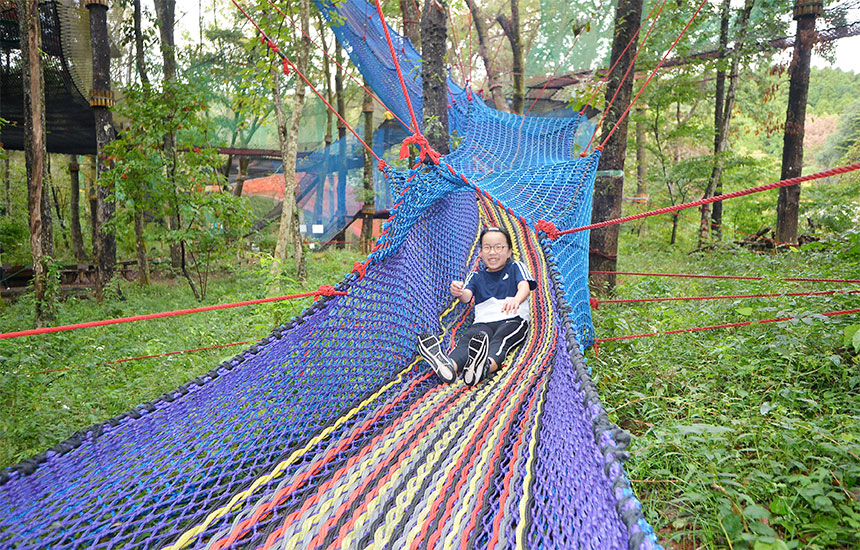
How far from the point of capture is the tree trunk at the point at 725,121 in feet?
16.3

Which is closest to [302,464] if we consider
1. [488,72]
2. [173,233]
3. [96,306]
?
[173,233]

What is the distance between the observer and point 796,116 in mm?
4723

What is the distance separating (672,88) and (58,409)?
6.33 m

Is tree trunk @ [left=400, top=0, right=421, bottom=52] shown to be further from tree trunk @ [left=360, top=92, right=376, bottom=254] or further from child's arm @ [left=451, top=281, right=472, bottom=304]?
child's arm @ [left=451, top=281, right=472, bottom=304]

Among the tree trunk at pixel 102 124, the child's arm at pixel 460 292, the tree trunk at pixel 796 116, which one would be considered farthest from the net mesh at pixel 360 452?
the tree trunk at pixel 796 116

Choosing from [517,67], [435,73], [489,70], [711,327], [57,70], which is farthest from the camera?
[489,70]

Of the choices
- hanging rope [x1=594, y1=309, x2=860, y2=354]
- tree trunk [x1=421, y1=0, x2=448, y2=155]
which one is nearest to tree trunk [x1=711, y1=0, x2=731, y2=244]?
tree trunk [x1=421, y1=0, x2=448, y2=155]

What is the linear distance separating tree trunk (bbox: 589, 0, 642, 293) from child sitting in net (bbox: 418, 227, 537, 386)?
3.83 ft

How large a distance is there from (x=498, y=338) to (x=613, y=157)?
71.6 inches

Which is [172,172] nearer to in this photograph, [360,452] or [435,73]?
[435,73]

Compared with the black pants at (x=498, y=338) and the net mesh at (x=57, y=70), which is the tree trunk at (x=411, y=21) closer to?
the net mesh at (x=57, y=70)

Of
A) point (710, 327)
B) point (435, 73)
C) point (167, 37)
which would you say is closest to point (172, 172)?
point (167, 37)

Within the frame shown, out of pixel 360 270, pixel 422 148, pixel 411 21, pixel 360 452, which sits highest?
pixel 411 21

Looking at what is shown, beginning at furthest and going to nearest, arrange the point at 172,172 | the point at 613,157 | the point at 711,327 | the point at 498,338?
1. the point at 172,172
2. the point at 613,157
3. the point at 711,327
4. the point at 498,338
